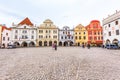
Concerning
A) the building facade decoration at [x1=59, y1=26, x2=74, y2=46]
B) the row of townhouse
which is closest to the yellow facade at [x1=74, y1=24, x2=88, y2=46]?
the row of townhouse

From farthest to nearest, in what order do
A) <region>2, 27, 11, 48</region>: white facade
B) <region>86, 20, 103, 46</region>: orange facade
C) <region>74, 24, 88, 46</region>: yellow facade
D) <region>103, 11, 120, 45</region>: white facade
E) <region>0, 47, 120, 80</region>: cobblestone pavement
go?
<region>74, 24, 88, 46</region>: yellow facade, <region>86, 20, 103, 46</region>: orange facade, <region>2, 27, 11, 48</region>: white facade, <region>103, 11, 120, 45</region>: white facade, <region>0, 47, 120, 80</region>: cobblestone pavement

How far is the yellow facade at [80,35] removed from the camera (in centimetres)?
5572

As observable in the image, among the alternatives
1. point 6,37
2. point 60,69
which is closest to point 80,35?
point 6,37

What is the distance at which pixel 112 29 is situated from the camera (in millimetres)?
34438

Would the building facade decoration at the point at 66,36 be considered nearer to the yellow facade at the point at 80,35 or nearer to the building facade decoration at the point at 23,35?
the yellow facade at the point at 80,35

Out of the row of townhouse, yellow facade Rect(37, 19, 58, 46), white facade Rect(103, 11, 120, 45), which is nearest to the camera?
white facade Rect(103, 11, 120, 45)

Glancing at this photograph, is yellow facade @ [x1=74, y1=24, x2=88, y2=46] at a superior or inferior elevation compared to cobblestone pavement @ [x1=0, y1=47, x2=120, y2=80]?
superior

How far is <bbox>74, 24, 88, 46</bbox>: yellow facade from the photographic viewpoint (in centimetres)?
5572

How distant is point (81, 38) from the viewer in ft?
184

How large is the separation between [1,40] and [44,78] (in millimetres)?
52896

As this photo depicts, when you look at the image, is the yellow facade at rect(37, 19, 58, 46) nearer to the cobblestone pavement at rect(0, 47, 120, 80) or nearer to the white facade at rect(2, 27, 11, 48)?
the white facade at rect(2, 27, 11, 48)

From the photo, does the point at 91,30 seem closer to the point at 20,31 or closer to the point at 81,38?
the point at 81,38

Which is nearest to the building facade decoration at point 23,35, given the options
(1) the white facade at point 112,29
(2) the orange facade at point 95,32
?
(2) the orange facade at point 95,32

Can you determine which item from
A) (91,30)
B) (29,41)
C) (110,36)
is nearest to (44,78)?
(110,36)
